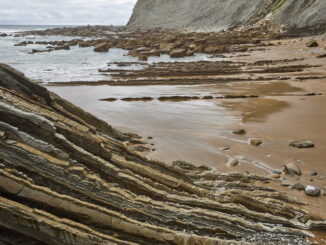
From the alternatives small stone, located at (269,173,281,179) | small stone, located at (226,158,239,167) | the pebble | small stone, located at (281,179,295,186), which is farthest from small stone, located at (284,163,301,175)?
small stone, located at (226,158,239,167)

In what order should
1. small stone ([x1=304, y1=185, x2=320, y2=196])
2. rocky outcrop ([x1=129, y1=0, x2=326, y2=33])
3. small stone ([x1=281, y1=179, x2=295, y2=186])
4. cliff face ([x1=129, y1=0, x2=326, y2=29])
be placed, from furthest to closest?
cliff face ([x1=129, y1=0, x2=326, y2=29]) → rocky outcrop ([x1=129, y1=0, x2=326, y2=33]) → small stone ([x1=281, y1=179, x2=295, y2=186]) → small stone ([x1=304, y1=185, x2=320, y2=196])

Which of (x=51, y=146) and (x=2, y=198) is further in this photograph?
(x=51, y=146)

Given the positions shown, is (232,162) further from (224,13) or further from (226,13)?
(224,13)

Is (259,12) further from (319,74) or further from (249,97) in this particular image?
(249,97)

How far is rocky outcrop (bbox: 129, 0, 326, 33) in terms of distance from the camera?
157 feet

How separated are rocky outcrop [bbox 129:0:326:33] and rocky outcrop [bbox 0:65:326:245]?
4334cm

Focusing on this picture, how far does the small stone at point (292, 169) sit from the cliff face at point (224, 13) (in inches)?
1685

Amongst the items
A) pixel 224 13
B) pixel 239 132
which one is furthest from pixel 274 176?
pixel 224 13

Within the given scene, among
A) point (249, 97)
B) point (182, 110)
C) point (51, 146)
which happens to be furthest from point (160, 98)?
point (51, 146)

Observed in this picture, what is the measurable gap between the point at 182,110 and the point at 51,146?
8.98 m

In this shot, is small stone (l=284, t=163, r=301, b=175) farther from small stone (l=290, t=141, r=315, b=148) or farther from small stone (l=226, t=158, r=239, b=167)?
small stone (l=290, t=141, r=315, b=148)

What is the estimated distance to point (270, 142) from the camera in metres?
9.23

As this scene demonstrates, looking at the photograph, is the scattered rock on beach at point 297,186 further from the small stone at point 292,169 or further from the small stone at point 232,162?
the small stone at point 232,162

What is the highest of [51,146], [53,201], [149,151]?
[51,146]
